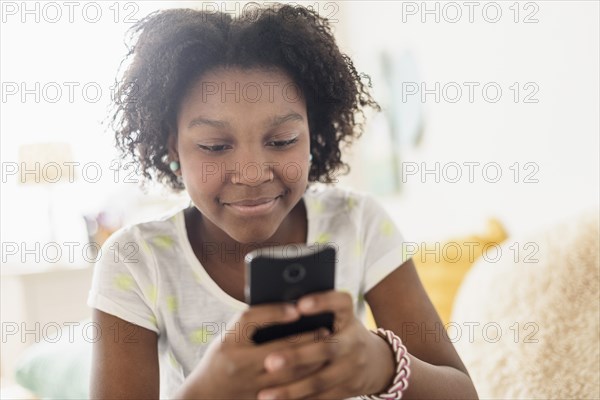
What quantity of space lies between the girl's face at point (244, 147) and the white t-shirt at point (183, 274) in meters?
0.11

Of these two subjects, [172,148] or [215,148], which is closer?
[215,148]

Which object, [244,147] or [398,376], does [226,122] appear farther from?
[398,376]

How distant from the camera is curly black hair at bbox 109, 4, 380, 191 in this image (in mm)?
992

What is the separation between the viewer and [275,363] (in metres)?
0.68

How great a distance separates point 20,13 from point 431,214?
205 centimetres

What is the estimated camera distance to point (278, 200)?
38.7 inches

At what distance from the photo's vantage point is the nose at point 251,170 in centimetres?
91

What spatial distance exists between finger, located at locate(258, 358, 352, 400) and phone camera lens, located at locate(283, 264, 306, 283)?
113mm

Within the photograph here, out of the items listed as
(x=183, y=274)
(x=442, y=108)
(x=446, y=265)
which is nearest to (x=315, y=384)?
(x=183, y=274)

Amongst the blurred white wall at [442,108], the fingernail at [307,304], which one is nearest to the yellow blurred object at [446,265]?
the blurred white wall at [442,108]

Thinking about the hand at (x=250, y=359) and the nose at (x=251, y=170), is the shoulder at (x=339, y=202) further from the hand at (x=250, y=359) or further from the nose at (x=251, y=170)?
the hand at (x=250, y=359)

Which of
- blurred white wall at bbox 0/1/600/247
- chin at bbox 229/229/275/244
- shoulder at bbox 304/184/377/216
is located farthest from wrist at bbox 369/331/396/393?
blurred white wall at bbox 0/1/600/247

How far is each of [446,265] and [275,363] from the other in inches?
41.2

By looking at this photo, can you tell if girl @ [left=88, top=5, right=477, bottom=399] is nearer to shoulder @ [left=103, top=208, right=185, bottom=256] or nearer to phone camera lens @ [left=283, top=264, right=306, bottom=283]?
shoulder @ [left=103, top=208, right=185, bottom=256]
